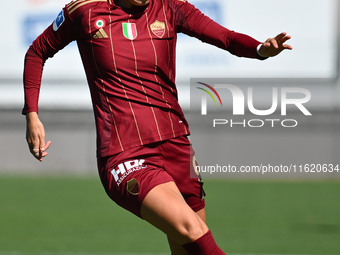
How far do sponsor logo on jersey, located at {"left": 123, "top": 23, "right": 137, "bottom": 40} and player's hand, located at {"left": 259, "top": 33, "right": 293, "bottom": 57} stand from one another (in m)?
0.71

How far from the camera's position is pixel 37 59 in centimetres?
454

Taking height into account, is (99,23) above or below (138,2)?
below

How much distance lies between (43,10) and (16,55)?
3.77 feet

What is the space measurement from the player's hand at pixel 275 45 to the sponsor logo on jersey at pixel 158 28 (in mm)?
574

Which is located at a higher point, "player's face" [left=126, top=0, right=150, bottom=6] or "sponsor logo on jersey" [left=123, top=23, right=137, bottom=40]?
"player's face" [left=126, top=0, right=150, bottom=6]

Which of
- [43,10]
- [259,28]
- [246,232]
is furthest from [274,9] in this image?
[246,232]

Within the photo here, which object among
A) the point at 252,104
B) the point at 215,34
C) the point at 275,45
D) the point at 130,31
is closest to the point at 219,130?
the point at 252,104

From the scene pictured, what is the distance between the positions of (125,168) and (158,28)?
2.73ft

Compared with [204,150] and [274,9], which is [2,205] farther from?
[274,9]

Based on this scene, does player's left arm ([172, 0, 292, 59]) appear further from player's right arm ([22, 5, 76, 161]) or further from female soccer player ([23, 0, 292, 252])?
player's right arm ([22, 5, 76, 161])

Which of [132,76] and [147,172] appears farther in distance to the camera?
[132,76]

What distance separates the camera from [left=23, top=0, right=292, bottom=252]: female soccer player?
4328mm

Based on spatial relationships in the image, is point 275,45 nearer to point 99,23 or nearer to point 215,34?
point 215,34

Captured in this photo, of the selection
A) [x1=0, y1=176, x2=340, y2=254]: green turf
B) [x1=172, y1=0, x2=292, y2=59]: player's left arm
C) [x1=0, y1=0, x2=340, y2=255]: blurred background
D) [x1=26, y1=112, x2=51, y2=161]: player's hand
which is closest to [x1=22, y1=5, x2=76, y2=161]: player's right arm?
[x1=26, y1=112, x2=51, y2=161]: player's hand
